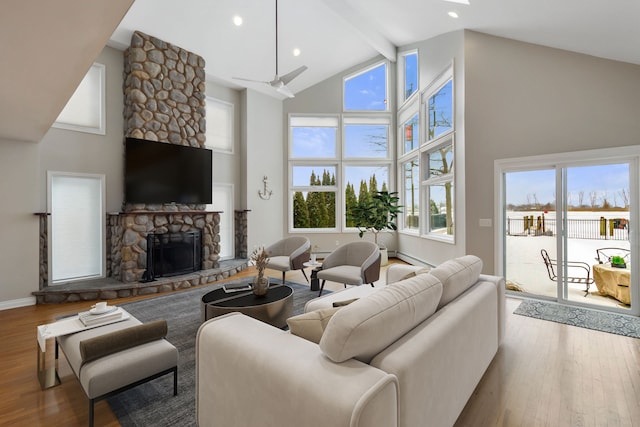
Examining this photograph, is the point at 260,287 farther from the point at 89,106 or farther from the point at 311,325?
the point at 89,106

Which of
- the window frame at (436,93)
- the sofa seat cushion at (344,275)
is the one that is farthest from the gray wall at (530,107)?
the sofa seat cushion at (344,275)

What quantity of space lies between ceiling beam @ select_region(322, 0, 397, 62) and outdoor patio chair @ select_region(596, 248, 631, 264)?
5.30 meters

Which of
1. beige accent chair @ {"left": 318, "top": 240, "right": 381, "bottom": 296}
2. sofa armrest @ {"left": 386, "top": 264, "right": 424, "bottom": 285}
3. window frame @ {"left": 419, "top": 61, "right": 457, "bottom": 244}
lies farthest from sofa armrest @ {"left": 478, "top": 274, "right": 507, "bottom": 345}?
window frame @ {"left": 419, "top": 61, "right": 457, "bottom": 244}

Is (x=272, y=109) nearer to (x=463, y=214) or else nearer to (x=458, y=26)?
(x=458, y=26)

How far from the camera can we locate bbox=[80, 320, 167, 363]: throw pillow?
1.81 m

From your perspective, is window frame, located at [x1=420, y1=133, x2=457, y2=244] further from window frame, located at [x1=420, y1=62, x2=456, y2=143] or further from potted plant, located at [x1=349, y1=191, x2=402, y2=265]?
potted plant, located at [x1=349, y1=191, x2=402, y2=265]

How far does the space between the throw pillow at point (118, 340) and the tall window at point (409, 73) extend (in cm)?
660

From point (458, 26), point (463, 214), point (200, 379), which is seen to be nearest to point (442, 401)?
point (200, 379)

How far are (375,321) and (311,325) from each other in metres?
0.38

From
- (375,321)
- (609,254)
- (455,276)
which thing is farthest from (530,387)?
(609,254)

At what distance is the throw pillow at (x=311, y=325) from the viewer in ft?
4.95

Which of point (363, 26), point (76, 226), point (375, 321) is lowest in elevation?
point (375, 321)

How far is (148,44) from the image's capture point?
196 inches

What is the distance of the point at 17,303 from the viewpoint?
4.01 metres
